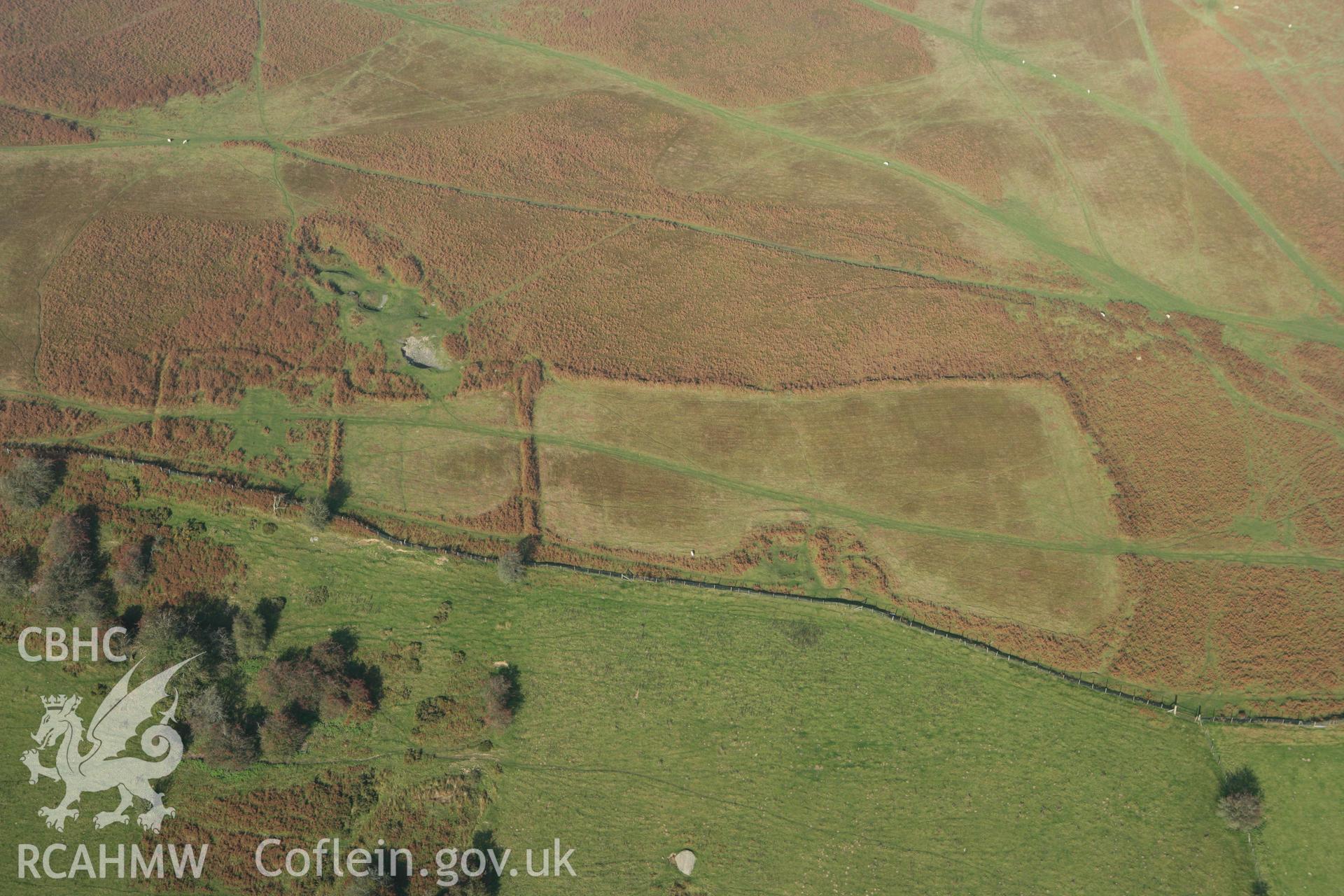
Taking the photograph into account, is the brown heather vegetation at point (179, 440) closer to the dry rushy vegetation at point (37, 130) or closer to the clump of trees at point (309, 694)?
the clump of trees at point (309, 694)

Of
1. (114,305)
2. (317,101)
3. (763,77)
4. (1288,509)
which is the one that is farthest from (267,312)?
(1288,509)

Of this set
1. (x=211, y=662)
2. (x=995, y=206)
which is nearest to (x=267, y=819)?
(x=211, y=662)

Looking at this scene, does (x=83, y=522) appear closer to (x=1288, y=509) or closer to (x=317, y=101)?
(x=317, y=101)

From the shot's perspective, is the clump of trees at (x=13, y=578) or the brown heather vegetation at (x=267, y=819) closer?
the brown heather vegetation at (x=267, y=819)

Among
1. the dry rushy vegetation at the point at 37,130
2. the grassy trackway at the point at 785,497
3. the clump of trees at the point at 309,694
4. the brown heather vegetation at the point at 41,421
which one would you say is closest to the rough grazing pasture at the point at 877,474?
the grassy trackway at the point at 785,497

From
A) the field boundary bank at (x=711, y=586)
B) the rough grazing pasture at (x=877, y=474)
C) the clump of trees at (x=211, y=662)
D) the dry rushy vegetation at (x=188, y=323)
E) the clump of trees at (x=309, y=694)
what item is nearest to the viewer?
the clump of trees at (x=211, y=662)
